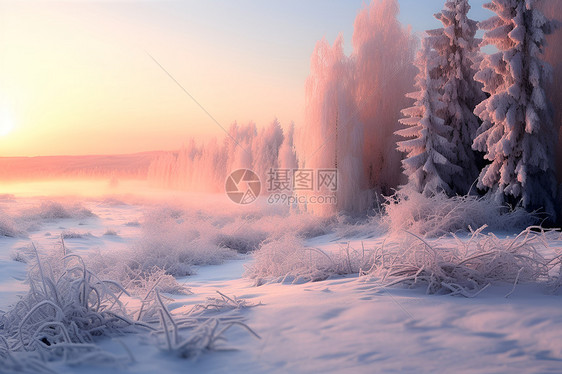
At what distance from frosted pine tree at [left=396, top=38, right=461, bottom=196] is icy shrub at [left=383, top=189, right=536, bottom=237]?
2.72 metres

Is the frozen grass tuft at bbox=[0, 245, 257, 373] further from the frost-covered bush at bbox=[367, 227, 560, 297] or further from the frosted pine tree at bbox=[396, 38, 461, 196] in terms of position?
the frosted pine tree at bbox=[396, 38, 461, 196]

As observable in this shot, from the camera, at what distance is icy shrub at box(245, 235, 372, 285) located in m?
4.79

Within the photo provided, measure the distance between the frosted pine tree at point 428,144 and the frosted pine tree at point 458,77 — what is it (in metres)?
0.57

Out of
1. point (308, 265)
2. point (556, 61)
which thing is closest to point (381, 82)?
point (556, 61)

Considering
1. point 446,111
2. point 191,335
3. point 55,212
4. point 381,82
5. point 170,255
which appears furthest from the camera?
point 55,212

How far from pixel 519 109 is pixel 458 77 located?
3162mm

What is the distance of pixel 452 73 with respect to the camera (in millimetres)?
14195

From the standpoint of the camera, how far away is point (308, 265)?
498 cm

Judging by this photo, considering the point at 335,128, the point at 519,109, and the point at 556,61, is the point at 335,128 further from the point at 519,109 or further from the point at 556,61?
the point at 556,61

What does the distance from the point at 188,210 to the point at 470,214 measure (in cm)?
1559

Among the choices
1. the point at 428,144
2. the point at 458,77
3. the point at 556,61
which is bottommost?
the point at 428,144

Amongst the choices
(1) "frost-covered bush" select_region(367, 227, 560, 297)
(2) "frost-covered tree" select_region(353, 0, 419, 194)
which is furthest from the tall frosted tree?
(1) "frost-covered bush" select_region(367, 227, 560, 297)

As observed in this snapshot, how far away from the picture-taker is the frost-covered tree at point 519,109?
1100 centimetres

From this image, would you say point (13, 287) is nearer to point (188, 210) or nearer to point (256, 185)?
point (188, 210)
